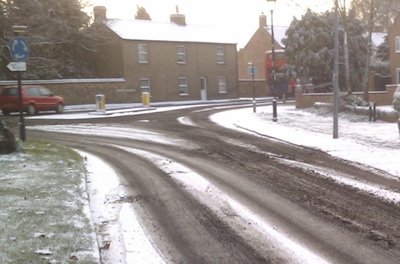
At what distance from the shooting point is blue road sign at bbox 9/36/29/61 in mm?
12883

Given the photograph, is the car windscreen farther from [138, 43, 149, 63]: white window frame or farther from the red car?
[138, 43, 149, 63]: white window frame

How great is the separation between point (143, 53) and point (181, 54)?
4199mm

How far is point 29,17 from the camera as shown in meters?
31.0

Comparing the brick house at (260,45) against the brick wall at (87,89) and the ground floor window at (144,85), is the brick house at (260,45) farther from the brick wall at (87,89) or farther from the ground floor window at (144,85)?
the brick wall at (87,89)

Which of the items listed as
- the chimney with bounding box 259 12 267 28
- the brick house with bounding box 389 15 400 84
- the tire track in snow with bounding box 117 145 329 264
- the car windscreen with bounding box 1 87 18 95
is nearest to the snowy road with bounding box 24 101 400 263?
the tire track in snow with bounding box 117 145 329 264

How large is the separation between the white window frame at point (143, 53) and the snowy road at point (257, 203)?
29.9 meters

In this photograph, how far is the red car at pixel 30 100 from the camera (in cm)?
2703

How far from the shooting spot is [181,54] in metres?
45.2

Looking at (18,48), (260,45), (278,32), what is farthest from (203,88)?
(18,48)

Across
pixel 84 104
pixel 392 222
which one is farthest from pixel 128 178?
pixel 84 104

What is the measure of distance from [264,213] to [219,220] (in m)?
0.72

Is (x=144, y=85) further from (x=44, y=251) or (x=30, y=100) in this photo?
(x=44, y=251)

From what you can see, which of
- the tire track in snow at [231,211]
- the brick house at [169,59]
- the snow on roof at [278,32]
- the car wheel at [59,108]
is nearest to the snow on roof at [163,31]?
the brick house at [169,59]

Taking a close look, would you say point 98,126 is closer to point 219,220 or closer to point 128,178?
point 128,178
